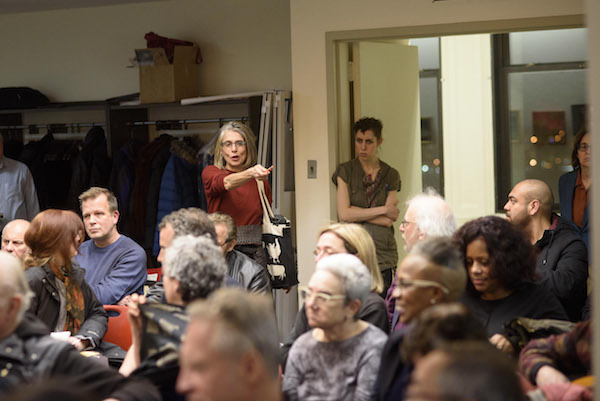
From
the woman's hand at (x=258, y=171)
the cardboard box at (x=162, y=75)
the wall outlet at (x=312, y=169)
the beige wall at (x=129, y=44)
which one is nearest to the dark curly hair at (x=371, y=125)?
the wall outlet at (x=312, y=169)

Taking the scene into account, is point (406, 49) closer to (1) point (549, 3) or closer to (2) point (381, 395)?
(1) point (549, 3)

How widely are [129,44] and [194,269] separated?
4.36 m

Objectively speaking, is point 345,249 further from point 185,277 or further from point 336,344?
point 185,277

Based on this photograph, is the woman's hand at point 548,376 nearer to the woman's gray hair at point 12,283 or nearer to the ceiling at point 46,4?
A: the woman's gray hair at point 12,283

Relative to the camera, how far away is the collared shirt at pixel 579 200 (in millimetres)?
4539

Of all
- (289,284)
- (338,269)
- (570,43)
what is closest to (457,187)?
(570,43)

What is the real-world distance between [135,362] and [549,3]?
3.36m

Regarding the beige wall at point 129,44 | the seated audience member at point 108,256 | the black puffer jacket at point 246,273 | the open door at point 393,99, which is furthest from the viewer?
the beige wall at point 129,44

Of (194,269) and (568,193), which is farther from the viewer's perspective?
(568,193)

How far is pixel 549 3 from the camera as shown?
482cm

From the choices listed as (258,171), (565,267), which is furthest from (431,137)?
(565,267)

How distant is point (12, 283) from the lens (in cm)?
250

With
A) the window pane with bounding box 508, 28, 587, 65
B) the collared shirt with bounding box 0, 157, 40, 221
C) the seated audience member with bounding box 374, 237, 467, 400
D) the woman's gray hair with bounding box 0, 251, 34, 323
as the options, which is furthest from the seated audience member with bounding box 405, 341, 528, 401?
the window pane with bounding box 508, 28, 587, 65

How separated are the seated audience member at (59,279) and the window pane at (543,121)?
4.75 meters
